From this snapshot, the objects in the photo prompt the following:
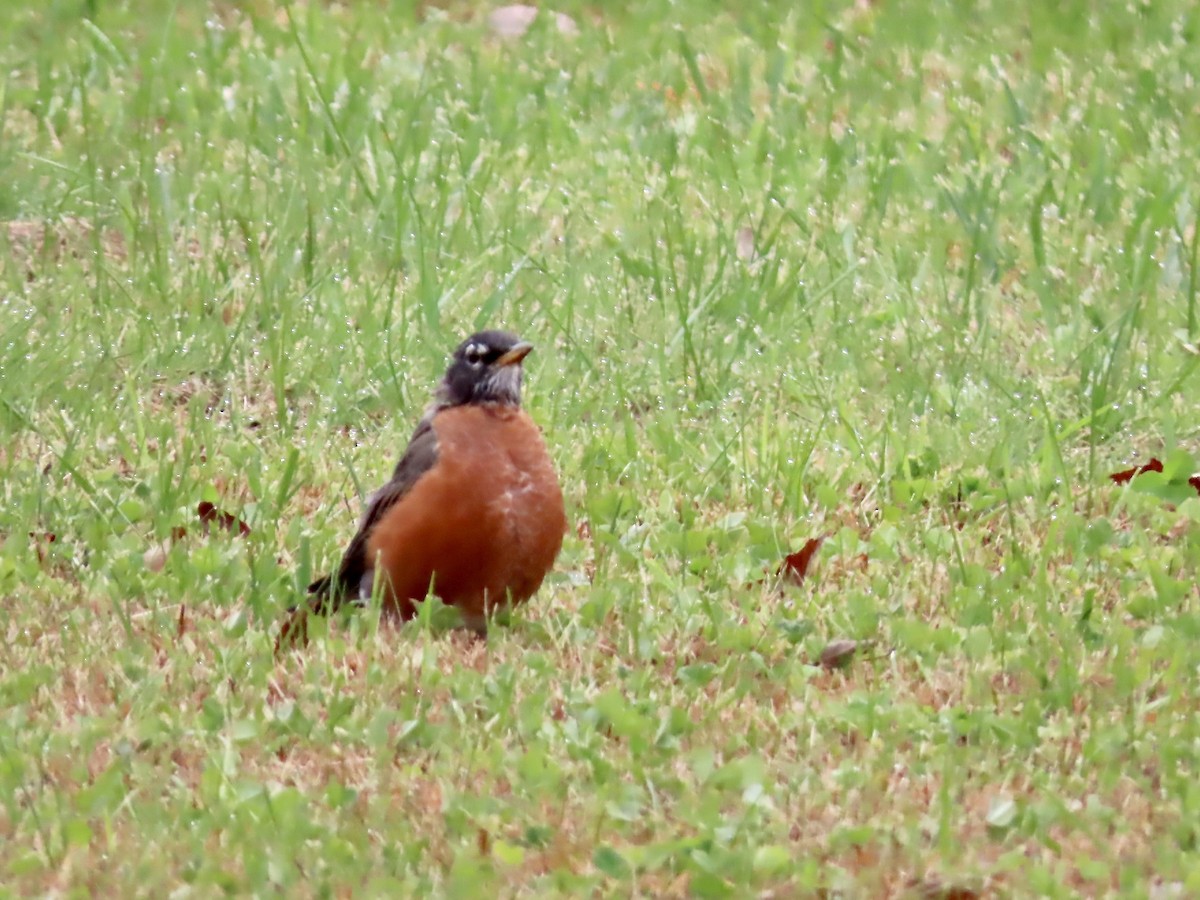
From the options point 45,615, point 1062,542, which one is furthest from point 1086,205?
point 45,615

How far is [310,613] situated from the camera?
15.0ft

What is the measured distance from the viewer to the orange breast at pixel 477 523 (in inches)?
174

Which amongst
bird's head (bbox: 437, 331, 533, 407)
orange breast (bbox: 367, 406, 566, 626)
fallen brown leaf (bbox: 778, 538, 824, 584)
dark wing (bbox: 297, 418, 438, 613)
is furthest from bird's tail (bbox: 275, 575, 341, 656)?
fallen brown leaf (bbox: 778, 538, 824, 584)

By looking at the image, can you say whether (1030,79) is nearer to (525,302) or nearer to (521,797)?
(525,302)

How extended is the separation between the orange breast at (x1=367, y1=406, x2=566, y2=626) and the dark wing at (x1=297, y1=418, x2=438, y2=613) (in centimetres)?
4

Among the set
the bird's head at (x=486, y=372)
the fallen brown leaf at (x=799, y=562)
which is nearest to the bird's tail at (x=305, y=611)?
the bird's head at (x=486, y=372)

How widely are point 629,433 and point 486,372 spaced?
1045 mm

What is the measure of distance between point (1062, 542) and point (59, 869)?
2695 millimetres

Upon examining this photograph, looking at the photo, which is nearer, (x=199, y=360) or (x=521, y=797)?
(x=521, y=797)

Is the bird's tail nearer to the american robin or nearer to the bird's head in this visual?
the american robin

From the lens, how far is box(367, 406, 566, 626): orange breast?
14.5 ft

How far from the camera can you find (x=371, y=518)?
184 inches

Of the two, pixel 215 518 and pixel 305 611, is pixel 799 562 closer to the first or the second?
pixel 305 611

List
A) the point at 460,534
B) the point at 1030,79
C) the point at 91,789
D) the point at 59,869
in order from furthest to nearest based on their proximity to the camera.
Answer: the point at 1030,79 → the point at 460,534 → the point at 91,789 → the point at 59,869
